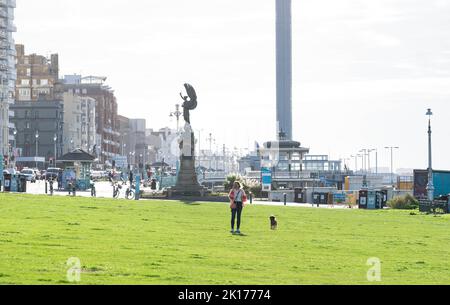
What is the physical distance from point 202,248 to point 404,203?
42.8 metres

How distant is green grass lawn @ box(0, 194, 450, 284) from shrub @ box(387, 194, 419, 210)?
2230 cm

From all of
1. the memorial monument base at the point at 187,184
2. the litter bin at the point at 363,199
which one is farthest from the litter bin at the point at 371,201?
the memorial monument base at the point at 187,184

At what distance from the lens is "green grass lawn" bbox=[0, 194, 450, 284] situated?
2016cm

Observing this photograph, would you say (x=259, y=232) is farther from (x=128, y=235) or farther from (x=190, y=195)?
(x=190, y=195)

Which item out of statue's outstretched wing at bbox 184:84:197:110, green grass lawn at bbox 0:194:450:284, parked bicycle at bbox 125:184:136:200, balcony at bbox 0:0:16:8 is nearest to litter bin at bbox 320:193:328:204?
statue's outstretched wing at bbox 184:84:197:110

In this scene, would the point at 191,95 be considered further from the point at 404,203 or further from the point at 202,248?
the point at 202,248

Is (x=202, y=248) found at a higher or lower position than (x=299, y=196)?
lower

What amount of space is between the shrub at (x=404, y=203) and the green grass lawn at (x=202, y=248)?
22299 mm

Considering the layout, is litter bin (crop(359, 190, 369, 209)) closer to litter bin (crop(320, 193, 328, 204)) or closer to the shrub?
the shrub

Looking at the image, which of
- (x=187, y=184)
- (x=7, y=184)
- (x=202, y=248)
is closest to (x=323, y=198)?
(x=187, y=184)

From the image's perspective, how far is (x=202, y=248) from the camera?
26.9 m

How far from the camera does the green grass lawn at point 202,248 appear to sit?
66.1 feet
